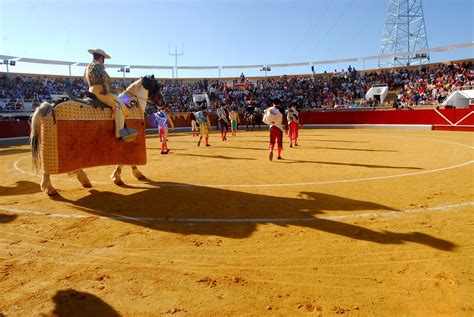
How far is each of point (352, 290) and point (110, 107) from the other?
5261mm

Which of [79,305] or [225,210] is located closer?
[79,305]

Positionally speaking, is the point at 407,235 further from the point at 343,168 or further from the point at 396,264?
the point at 343,168

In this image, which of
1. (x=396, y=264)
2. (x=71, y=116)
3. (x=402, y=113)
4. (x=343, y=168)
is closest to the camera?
(x=396, y=264)

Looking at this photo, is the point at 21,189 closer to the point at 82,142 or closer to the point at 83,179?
the point at 83,179

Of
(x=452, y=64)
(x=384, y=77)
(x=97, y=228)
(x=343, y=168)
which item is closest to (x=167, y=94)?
(x=384, y=77)

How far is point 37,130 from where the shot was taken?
573 centimetres

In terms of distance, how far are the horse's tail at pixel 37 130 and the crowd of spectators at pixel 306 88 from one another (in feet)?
81.9

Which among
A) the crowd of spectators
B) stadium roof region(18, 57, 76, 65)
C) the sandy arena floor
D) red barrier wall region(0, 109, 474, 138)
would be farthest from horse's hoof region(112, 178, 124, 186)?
stadium roof region(18, 57, 76, 65)

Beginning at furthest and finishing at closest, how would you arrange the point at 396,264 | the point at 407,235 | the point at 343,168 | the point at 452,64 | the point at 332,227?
1. the point at 452,64
2. the point at 343,168
3. the point at 332,227
4. the point at 407,235
5. the point at 396,264

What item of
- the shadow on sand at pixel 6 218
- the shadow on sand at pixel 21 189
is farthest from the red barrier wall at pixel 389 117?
the shadow on sand at pixel 6 218

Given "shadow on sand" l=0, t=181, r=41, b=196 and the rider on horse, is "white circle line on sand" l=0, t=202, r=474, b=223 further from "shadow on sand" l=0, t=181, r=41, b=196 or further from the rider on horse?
the rider on horse

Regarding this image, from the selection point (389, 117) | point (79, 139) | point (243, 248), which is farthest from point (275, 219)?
point (389, 117)

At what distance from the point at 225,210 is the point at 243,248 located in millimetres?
1403

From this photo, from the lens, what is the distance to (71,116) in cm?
591
